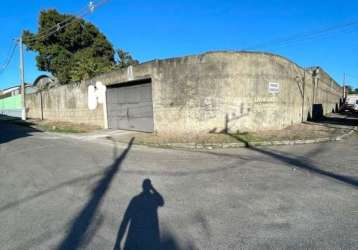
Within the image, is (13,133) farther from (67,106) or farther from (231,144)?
(231,144)

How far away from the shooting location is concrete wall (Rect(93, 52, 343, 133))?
11.1 m

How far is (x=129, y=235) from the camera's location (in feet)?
10.1

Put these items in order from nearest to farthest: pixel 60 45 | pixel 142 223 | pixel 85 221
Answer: pixel 142 223 < pixel 85 221 < pixel 60 45

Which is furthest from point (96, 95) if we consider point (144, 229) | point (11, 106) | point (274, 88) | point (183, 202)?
point (11, 106)

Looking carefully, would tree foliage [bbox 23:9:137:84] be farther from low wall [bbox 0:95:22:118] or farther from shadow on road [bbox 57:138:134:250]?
shadow on road [bbox 57:138:134:250]

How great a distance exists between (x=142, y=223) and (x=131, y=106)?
36.4ft

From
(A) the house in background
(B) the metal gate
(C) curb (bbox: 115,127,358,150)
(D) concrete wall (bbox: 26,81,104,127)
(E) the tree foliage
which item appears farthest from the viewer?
(A) the house in background

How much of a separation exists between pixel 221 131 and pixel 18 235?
906 cm

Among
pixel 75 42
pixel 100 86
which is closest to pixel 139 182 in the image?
pixel 100 86

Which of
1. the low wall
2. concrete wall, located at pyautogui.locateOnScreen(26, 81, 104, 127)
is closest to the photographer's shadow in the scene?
concrete wall, located at pyautogui.locateOnScreen(26, 81, 104, 127)

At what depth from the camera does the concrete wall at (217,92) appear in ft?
36.3

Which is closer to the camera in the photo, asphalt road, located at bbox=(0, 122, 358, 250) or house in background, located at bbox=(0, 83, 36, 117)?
asphalt road, located at bbox=(0, 122, 358, 250)

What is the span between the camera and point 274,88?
1193cm

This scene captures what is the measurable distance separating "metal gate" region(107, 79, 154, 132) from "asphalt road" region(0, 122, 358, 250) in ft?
19.5
